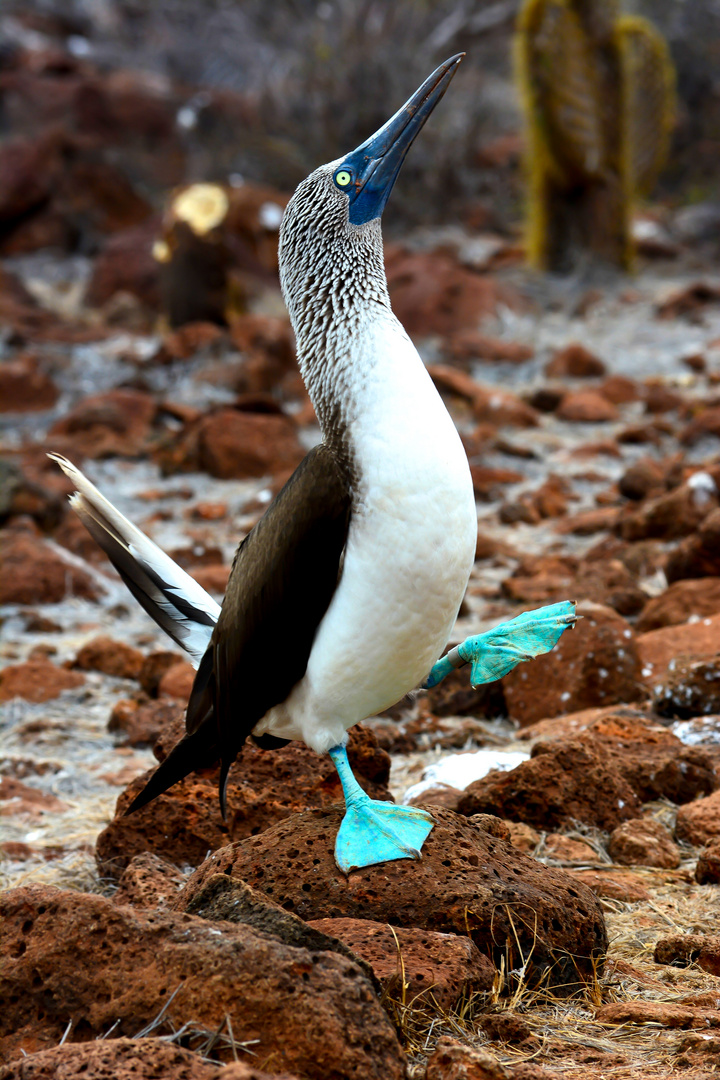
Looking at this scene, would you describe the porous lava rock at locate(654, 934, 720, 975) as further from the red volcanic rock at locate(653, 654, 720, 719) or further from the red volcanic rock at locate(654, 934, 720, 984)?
the red volcanic rock at locate(653, 654, 720, 719)

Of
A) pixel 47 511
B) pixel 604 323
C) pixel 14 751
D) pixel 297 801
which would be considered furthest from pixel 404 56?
pixel 297 801

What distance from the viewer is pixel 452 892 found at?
255 cm

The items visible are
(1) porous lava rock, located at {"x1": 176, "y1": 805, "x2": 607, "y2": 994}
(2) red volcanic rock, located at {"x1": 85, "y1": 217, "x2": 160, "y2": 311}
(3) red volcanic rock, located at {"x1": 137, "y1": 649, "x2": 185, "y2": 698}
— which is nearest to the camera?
(1) porous lava rock, located at {"x1": 176, "y1": 805, "x2": 607, "y2": 994}

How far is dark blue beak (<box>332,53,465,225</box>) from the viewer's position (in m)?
3.03

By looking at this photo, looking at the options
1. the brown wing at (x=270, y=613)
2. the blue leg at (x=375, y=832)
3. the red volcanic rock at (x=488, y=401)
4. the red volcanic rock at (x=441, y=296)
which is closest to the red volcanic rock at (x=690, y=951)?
the blue leg at (x=375, y=832)

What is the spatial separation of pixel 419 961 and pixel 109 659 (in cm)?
344

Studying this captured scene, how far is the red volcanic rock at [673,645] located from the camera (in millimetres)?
4555

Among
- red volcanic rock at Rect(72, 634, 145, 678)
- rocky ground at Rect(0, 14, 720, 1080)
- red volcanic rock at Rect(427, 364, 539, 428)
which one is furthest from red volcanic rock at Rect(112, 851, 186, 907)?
red volcanic rock at Rect(427, 364, 539, 428)

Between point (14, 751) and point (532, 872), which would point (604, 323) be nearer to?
point (14, 751)

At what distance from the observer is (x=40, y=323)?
40.5 ft

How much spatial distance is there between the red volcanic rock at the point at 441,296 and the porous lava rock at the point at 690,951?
9.26m

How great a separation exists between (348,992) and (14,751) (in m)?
3.07

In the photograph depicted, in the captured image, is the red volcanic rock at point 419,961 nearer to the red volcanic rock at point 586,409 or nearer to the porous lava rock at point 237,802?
the porous lava rock at point 237,802

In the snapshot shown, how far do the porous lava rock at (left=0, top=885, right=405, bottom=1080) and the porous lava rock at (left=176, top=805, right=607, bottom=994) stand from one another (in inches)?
13.4
